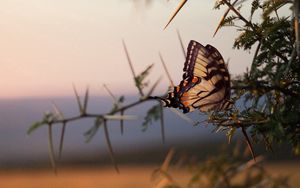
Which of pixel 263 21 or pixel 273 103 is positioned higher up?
pixel 263 21

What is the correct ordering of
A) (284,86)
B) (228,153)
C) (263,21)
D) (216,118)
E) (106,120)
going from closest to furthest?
1. (106,120)
2. (284,86)
3. (216,118)
4. (263,21)
5. (228,153)

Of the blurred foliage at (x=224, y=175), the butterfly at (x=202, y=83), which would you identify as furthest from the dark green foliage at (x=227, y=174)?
the butterfly at (x=202, y=83)

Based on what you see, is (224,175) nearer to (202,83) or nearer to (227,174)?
(227,174)

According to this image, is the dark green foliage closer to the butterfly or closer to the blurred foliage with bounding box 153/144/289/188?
the blurred foliage with bounding box 153/144/289/188

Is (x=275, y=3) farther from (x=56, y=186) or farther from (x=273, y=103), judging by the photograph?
(x=56, y=186)

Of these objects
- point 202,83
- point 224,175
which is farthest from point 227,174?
point 202,83

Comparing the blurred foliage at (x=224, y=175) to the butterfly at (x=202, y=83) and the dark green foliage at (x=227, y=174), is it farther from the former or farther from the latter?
the butterfly at (x=202, y=83)

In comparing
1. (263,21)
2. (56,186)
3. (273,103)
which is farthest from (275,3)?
(56,186)
